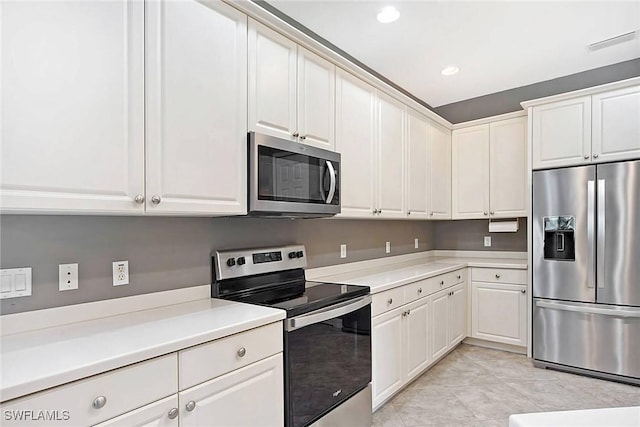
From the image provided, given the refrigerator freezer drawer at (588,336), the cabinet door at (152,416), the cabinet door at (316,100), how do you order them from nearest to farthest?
1. the cabinet door at (152,416)
2. the cabinet door at (316,100)
3. the refrigerator freezer drawer at (588,336)

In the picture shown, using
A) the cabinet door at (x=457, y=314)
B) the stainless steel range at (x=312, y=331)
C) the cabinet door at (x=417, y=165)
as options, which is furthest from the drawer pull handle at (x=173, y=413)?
the cabinet door at (x=457, y=314)

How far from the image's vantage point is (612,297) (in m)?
2.95

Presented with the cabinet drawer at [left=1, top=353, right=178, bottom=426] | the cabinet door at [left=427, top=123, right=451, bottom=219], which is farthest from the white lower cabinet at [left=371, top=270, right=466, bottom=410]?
the cabinet drawer at [left=1, top=353, right=178, bottom=426]

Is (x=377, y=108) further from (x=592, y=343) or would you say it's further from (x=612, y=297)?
(x=592, y=343)

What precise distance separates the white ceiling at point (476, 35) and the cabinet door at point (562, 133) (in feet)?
1.60

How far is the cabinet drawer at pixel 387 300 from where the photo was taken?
2420mm

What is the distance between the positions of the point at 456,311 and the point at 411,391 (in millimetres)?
1127

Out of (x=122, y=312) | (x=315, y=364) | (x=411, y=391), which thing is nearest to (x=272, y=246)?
(x=315, y=364)

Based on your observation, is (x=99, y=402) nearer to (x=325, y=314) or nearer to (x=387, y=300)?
(x=325, y=314)

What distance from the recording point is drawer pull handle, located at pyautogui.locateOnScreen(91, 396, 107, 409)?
42.5 inches

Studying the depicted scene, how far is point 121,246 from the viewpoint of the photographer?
66.7 inches

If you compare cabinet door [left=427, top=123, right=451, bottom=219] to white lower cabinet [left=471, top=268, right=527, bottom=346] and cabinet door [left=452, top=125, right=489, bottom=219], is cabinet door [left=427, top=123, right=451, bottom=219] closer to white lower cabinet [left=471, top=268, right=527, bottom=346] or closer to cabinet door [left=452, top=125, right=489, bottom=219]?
cabinet door [left=452, top=125, right=489, bottom=219]

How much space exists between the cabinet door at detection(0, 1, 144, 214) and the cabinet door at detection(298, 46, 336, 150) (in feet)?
3.28

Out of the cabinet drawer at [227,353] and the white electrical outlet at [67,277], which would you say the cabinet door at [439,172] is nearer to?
the cabinet drawer at [227,353]
